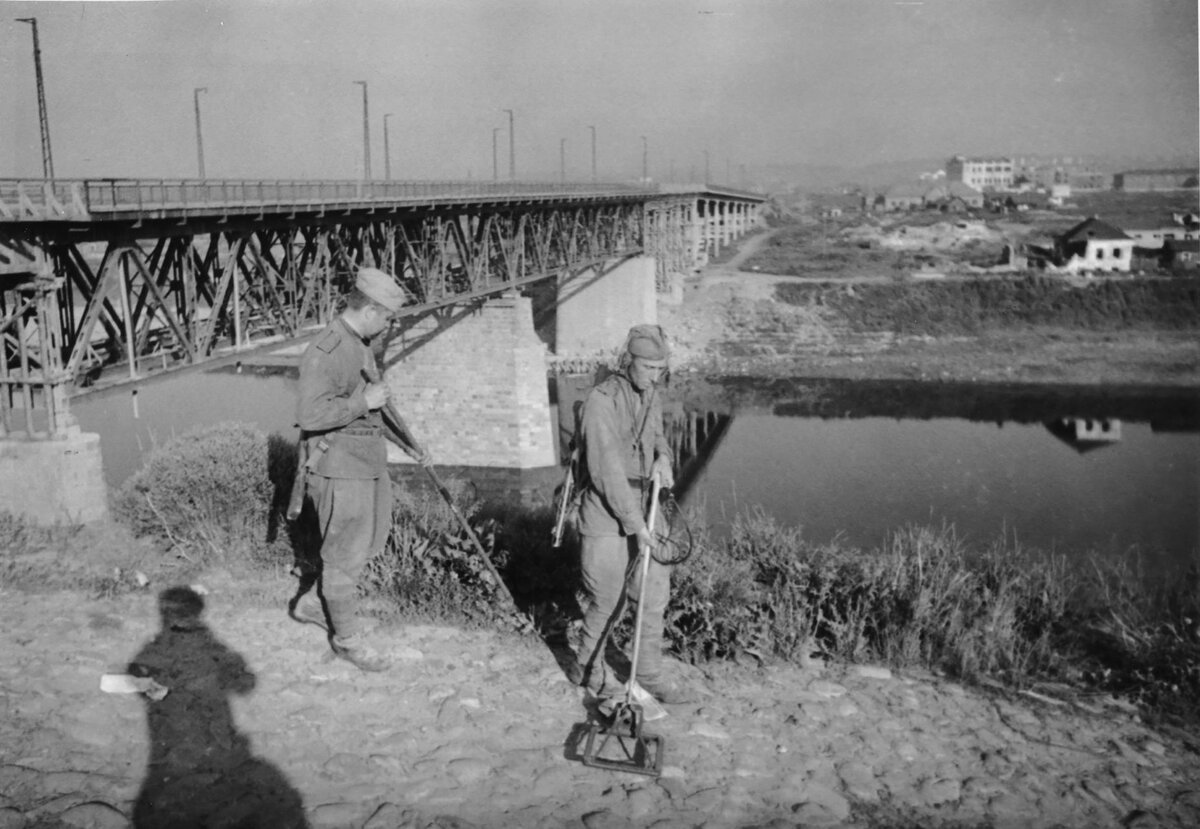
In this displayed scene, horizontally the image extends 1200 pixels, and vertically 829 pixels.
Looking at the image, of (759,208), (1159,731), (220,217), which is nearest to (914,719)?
(1159,731)

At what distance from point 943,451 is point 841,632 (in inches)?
1021

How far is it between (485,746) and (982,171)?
595 ft

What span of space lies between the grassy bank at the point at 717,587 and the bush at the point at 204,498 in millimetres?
18

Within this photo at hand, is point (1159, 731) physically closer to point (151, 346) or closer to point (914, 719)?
point (914, 719)

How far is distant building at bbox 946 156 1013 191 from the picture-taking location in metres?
165

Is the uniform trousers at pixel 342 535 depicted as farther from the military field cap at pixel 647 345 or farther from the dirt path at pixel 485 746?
the military field cap at pixel 647 345

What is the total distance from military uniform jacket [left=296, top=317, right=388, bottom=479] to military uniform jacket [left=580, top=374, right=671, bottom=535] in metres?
1.33

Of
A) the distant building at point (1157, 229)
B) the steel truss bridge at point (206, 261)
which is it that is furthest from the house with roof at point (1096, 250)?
the steel truss bridge at point (206, 261)

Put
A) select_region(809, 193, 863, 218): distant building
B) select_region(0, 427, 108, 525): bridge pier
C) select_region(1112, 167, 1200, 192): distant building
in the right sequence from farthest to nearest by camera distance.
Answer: select_region(809, 193, 863, 218): distant building < select_region(1112, 167, 1200, 192): distant building < select_region(0, 427, 108, 525): bridge pier

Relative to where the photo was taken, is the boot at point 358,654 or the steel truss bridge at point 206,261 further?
the steel truss bridge at point 206,261

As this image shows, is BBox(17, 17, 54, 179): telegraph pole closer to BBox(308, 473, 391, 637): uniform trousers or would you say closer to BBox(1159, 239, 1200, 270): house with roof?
BBox(308, 473, 391, 637): uniform trousers

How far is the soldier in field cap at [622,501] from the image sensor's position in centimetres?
528

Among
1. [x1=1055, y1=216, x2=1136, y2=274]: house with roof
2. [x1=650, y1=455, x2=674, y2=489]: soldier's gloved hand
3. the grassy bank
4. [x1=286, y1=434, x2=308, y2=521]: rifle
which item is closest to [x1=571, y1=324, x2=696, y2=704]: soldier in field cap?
[x1=650, y1=455, x2=674, y2=489]: soldier's gloved hand

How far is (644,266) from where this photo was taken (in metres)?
46.3
